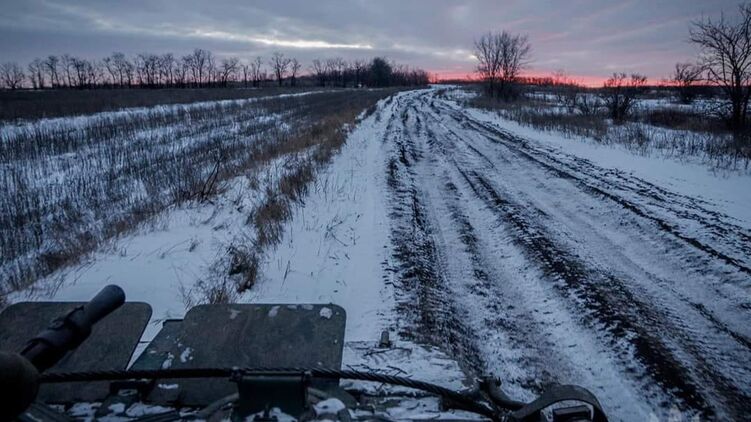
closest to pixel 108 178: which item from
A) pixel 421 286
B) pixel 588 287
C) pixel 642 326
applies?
pixel 421 286

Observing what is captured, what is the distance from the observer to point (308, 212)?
6828 mm

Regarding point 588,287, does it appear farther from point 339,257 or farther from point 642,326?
point 339,257

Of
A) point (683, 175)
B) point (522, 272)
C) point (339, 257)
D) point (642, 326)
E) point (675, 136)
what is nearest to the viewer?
point (642, 326)

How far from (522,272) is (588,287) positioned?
2.05 ft

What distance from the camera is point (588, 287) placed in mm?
3992

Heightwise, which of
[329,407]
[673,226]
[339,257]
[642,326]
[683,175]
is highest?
[329,407]

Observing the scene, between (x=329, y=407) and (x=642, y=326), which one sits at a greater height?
(x=329, y=407)

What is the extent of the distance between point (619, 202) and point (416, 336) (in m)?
4.81

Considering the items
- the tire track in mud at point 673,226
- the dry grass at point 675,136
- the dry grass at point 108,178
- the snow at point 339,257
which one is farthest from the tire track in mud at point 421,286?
the dry grass at point 675,136

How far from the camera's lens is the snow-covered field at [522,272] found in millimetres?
2893

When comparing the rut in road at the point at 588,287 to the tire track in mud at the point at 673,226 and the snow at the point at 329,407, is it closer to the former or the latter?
the tire track in mud at the point at 673,226

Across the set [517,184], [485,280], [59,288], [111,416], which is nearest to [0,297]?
[59,288]

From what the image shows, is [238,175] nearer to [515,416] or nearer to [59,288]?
[59,288]

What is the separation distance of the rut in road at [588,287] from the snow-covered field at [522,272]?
16 millimetres
